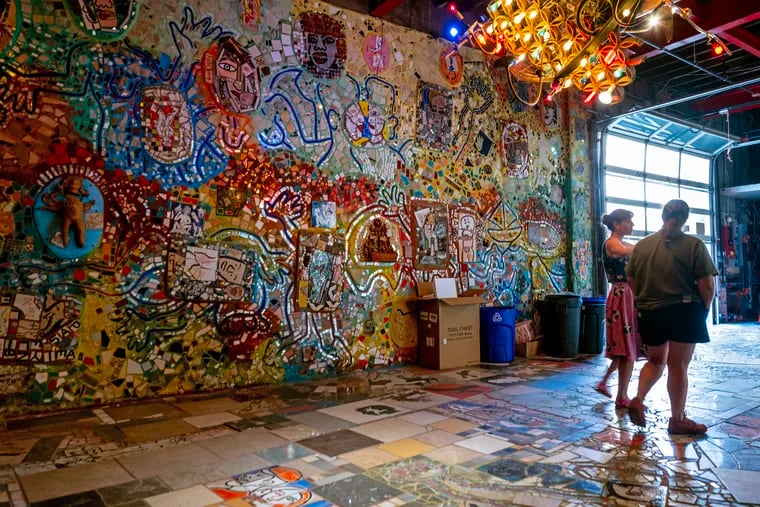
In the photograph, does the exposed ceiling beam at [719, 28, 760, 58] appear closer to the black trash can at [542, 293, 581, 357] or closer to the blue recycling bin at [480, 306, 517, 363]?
the black trash can at [542, 293, 581, 357]

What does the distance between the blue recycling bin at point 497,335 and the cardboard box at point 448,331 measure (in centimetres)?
17

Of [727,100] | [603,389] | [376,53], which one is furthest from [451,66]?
[727,100]

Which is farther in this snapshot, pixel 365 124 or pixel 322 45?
pixel 365 124

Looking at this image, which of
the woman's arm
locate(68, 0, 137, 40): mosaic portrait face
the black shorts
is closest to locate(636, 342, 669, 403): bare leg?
the black shorts

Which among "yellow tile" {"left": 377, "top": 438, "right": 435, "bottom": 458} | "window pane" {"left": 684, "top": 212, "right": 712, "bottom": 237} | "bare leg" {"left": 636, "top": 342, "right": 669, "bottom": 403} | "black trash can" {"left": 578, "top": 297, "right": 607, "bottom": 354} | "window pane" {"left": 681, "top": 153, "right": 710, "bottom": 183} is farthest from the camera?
"window pane" {"left": 684, "top": 212, "right": 712, "bottom": 237}

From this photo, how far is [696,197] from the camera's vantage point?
11.8 meters

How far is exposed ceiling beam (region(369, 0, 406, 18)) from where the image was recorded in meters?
6.01

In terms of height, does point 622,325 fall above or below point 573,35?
below

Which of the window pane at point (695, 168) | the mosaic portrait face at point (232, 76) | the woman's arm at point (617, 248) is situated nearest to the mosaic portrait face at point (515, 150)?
the woman's arm at point (617, 248)

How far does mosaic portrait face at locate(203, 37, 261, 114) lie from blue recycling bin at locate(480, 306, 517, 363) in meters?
3.74

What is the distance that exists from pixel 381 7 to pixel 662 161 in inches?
297

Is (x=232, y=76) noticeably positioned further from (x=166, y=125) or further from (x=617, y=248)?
(x=617, y=248)

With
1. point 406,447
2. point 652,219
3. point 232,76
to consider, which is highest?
point 232,76

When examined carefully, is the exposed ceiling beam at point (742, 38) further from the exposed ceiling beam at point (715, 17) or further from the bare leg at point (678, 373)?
the bare leg at point (678, 373)
